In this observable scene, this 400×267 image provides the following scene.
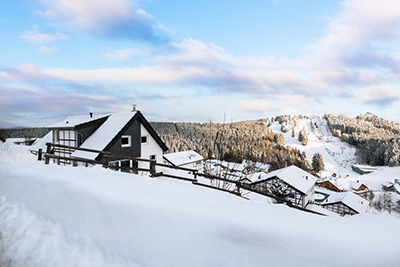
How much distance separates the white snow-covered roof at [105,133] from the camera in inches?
562

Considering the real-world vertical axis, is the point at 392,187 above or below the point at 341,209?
below

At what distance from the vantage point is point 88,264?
3809mm

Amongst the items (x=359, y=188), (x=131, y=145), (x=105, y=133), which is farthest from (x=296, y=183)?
(x=359, y=188)

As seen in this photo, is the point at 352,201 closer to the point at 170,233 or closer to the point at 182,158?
the point at 182,158

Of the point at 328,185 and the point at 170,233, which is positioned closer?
the point at 170,233

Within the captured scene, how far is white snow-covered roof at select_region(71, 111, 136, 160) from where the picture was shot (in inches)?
562

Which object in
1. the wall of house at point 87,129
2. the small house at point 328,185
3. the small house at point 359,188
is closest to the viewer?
the wall of house at point 87,129

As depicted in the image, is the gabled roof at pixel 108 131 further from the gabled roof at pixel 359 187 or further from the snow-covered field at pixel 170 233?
the gabled roof at pixel 359 187

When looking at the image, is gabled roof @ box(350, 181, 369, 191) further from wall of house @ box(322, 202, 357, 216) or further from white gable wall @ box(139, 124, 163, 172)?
white gable wall @ box(139, 124, 163, 172)

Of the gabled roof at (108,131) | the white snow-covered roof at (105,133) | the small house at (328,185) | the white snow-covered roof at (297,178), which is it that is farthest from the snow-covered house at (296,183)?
the small house at (328,185)

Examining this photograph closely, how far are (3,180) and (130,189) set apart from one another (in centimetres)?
450

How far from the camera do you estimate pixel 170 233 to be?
13.4 feet

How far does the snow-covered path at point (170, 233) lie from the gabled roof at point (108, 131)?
28.5 feet

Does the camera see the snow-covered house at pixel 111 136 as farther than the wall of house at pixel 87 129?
No
